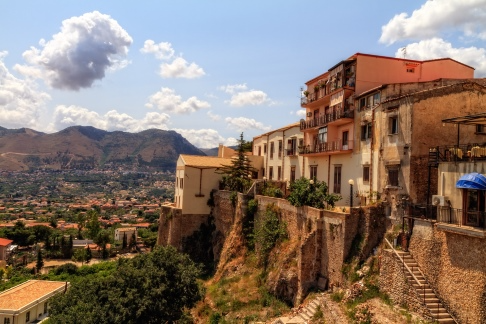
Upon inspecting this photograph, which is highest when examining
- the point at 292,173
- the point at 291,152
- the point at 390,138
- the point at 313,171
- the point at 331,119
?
the point at 331,119

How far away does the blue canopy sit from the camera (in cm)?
1442

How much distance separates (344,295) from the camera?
19.2 meters

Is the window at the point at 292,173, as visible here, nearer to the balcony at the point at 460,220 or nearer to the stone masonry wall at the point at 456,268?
the balcony at the point at 460,220

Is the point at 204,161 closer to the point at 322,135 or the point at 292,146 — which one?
the point at 292,146

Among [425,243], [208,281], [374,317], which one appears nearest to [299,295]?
[374,317]

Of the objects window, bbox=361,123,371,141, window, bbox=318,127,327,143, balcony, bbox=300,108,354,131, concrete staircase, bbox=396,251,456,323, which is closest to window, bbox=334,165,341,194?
window, bbox=318,127,327,143

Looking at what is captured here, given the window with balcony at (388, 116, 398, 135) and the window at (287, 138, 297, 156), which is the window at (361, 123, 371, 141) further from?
the window at (287, 138, 297, 156)

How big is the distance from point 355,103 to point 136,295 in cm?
1920

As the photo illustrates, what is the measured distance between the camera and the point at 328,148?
29.4 meters

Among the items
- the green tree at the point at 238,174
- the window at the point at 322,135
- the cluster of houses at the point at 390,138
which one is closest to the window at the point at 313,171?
the cluster of houses at the point at 390,138

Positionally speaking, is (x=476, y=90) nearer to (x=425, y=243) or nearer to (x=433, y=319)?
(x=425, y=243)

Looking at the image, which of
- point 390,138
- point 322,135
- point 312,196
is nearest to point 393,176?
point 390,138

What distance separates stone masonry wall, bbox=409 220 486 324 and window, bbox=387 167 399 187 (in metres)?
4.06

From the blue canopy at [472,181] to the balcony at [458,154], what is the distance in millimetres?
959
